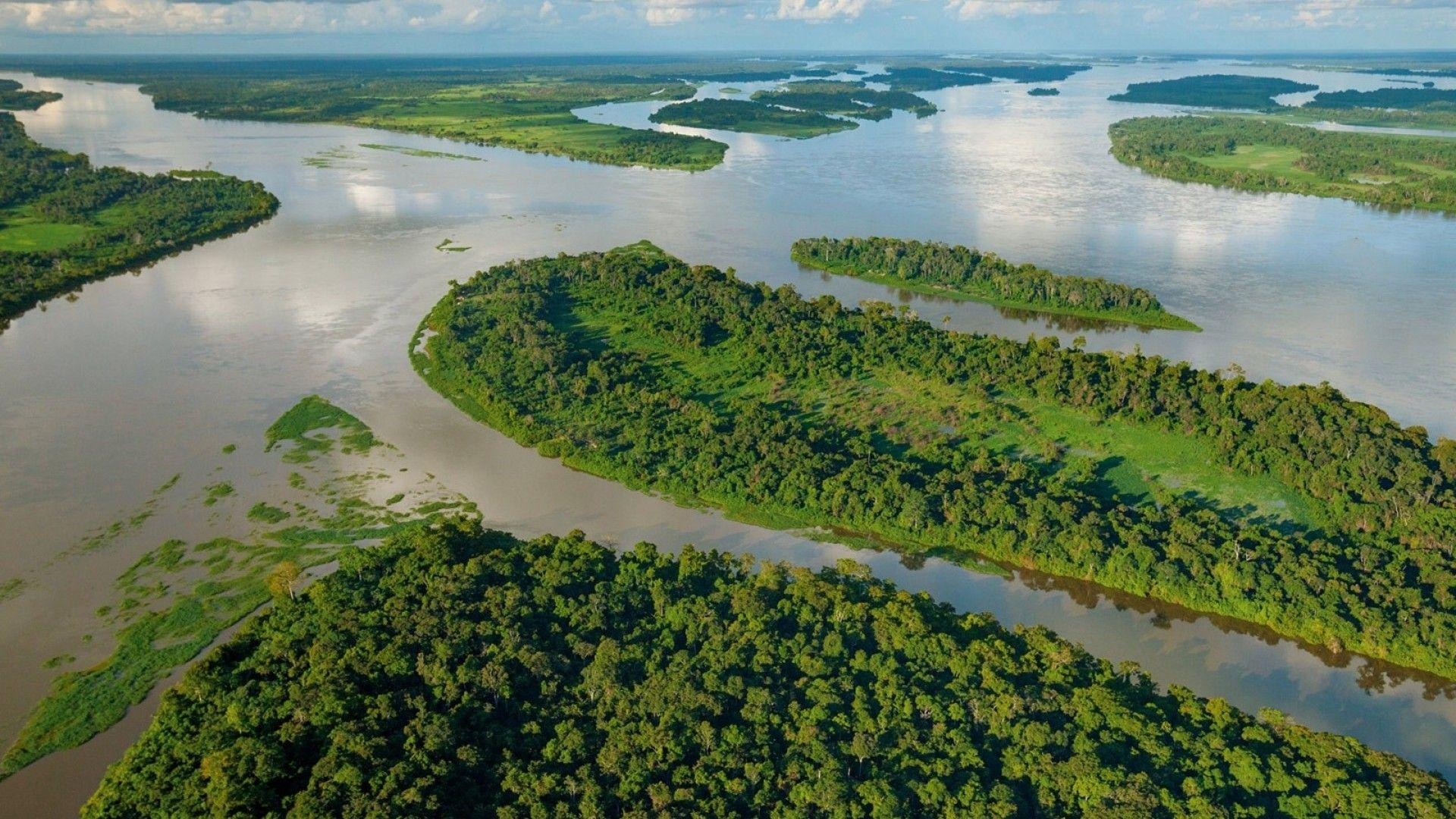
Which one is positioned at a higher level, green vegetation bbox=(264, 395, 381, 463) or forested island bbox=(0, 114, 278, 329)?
forested island bbox=(0, 114, 278, 329)

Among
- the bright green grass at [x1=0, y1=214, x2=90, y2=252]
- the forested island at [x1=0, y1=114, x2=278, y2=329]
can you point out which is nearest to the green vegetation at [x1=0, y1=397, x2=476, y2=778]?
the forested island at [x1=0, y1=114, x2=278, y2=329]

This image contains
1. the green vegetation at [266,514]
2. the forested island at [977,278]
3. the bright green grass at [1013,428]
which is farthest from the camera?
the forested island at [977,278]

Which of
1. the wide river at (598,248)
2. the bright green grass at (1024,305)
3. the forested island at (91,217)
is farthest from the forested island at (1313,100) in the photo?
the forested island at (91,217)

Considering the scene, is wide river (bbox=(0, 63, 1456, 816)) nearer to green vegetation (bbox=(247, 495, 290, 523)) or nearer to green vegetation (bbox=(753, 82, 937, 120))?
green vegetation (bbox=(247, 495, 290, 523))

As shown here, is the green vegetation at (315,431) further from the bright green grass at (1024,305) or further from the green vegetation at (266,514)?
the bright green grass at (1024,305)

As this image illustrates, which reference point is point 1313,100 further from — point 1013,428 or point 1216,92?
point 1013,428

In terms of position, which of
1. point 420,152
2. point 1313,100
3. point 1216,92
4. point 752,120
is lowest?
point 420,152

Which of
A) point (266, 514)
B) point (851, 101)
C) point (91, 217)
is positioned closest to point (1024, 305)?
point (266, 514)
